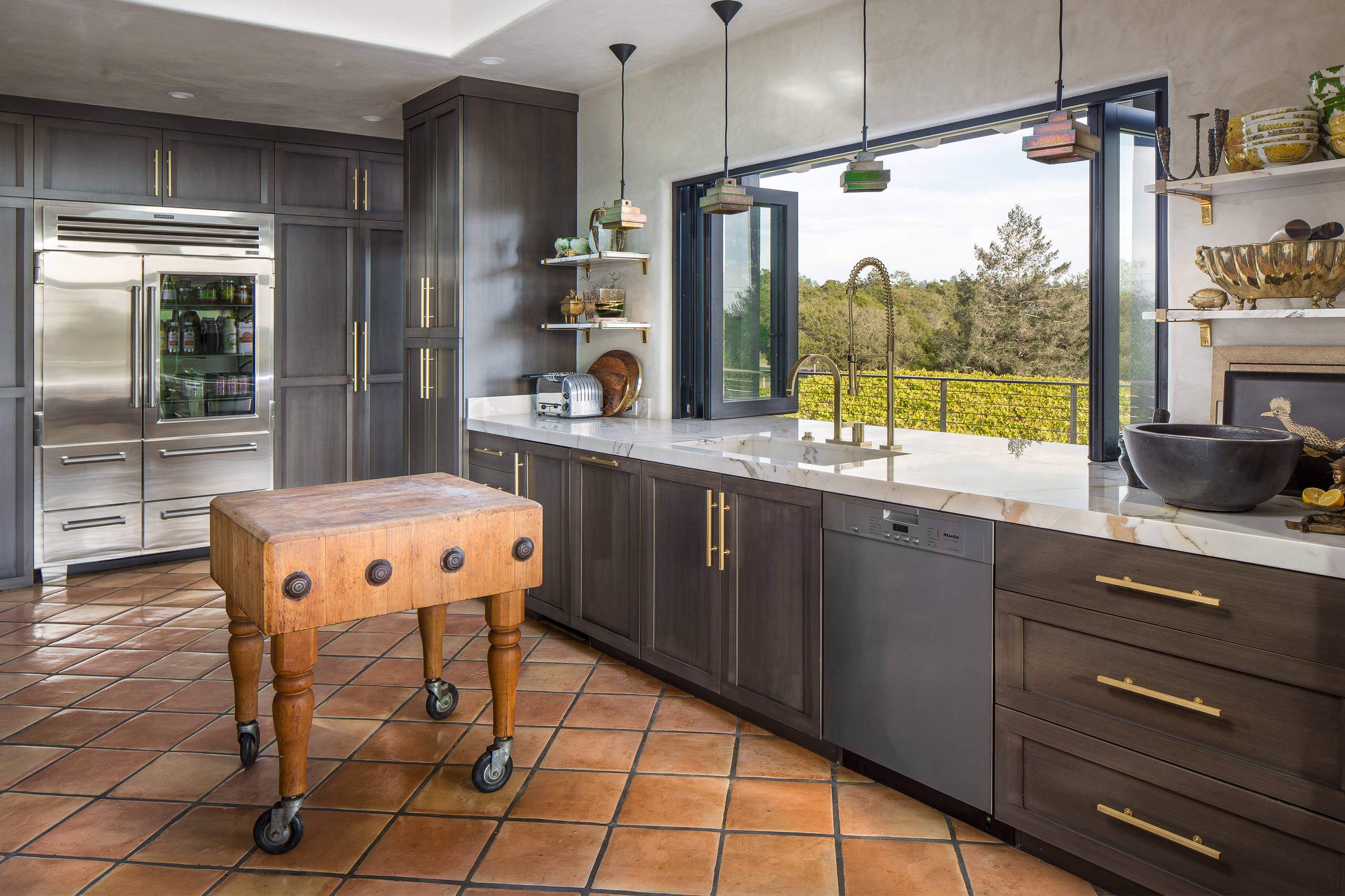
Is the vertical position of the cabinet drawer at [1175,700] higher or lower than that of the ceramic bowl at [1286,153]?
lower

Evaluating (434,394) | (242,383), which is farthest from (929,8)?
(242,383)

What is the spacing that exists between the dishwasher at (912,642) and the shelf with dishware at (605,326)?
1.91m

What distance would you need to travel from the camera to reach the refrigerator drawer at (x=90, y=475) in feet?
15.4

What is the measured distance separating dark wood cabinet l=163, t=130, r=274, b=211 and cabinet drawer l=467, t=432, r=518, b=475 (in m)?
2.18

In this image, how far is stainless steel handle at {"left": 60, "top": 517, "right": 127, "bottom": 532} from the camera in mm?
4762

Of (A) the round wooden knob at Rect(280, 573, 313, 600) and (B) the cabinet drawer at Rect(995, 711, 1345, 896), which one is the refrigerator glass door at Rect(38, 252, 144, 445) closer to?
(A) the round wooden knob at Rect(280, 573, 313, 600)

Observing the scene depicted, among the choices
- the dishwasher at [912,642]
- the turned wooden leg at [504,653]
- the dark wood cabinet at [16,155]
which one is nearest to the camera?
the dishwasher at [912,642]

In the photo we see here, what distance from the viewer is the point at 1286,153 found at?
202 cm

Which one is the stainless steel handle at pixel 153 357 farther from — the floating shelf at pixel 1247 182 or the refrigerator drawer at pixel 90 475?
the floating shelf at pixel 1247 182

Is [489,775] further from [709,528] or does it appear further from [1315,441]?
[1315,441]

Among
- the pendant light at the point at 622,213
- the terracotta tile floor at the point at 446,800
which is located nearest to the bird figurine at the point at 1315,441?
the terracotta tile floor at the point at 446,800

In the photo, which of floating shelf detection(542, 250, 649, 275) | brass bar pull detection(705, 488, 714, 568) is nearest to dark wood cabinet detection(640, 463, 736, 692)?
brass bar pull detection(705, 488, 714, 568)

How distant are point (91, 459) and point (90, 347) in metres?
0.59

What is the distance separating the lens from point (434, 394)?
4.57m
